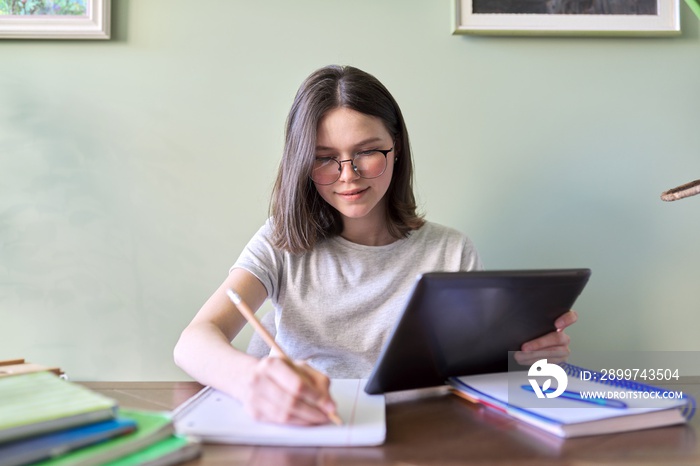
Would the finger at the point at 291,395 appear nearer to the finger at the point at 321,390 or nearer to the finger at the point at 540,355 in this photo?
the finger at the point at 321,390

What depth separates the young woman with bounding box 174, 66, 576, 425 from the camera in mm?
1096

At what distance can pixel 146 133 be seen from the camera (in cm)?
138

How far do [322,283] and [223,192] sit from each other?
0.38 m

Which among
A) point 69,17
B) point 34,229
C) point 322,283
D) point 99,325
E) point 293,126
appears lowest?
point 99,325

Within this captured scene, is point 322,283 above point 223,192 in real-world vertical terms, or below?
below

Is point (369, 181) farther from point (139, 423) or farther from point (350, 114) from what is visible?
point (139, 423)

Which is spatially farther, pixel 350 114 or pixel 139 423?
pixel 350 114

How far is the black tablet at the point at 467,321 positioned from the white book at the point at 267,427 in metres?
0.08

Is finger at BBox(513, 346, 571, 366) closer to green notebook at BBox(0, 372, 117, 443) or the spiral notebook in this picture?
the spiral notebook

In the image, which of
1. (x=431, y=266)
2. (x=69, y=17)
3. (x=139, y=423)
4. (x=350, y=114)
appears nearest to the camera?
(x=139, y=423)

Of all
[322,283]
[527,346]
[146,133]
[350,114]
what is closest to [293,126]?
[350,114]

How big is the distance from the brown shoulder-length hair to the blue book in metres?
0.65

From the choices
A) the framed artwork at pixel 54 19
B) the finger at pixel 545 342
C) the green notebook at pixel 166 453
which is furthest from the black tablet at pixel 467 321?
the framed artwork at pixel 54 19

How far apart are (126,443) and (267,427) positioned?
0.48 feet
